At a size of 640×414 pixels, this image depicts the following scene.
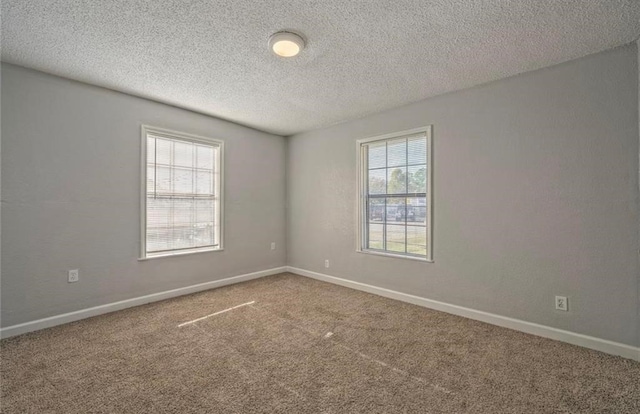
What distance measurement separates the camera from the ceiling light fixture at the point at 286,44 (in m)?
2.14

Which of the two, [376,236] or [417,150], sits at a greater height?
[417,150]

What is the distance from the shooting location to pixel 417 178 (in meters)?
3.55

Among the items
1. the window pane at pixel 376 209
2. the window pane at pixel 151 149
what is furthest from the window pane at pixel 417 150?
the window pane at pixel 151 149

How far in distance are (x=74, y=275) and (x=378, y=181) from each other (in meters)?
3.65

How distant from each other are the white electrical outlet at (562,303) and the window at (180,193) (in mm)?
3981

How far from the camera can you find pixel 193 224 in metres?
3.96

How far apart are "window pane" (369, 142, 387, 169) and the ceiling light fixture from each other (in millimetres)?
1947

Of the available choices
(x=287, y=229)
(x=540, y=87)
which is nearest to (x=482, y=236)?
(x=540, y=87)

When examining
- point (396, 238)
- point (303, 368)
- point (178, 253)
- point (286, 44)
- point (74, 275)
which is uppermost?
point (286, 44)

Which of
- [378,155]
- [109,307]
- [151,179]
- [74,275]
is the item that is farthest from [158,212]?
[378,155]

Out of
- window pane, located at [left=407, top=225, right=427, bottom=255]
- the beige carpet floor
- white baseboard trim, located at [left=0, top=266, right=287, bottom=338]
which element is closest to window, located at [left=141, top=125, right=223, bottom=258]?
white baseboard trim, located at [left=0, top=266, right=287, bottom=338]

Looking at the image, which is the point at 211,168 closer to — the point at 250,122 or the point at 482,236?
the point at 250,122

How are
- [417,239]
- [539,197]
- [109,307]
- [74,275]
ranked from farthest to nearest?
[417,239] → [109,307] → [74,275] → [539,197]

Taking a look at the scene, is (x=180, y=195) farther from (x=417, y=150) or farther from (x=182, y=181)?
(x=417, y=150)
